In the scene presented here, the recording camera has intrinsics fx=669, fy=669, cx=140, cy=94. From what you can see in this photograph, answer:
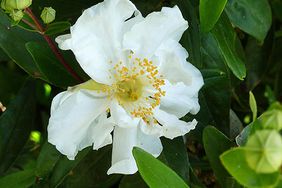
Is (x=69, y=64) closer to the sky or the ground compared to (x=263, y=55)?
closer to the sky

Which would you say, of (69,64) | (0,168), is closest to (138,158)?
(69,64)

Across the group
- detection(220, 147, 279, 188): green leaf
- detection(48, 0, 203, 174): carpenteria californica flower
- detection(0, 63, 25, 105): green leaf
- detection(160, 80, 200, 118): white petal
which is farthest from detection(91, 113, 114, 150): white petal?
detection(0, 63, 25, 105): green leaf

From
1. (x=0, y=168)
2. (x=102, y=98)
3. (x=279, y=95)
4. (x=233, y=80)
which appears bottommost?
(x=279, y=95)

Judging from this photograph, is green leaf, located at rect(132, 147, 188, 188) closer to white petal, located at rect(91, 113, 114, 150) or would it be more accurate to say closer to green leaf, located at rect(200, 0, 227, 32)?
white petal, located at rect(91, 113, 114, 150)

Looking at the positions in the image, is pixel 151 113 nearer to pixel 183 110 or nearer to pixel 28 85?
Answer: pixel 183 110

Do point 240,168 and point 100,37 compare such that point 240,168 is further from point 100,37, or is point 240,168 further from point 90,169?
point 90,169
